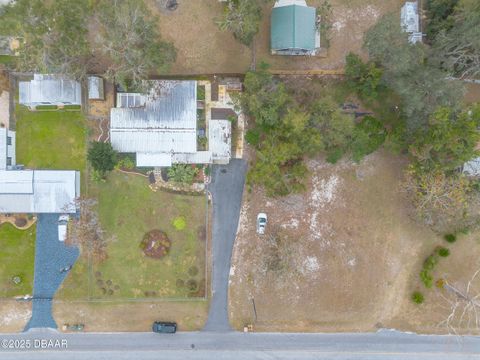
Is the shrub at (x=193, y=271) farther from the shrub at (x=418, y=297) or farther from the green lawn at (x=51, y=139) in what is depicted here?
the shrub at (x=418, y=297)

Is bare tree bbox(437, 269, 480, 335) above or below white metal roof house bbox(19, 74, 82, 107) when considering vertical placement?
below

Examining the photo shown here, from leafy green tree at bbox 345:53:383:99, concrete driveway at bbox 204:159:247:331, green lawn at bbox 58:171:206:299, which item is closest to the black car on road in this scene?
green lawn at bbox 58:171:206:299

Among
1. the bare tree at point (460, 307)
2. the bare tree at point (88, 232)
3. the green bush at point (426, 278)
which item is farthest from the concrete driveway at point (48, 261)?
the bare tree at point (460, 307)

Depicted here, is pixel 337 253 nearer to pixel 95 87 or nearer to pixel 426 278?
pixel 426 278

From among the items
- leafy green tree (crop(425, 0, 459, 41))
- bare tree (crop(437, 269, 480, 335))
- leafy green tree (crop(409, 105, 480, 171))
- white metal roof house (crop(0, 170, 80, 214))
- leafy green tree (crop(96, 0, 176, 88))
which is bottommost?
bare tree (crop(437, 269, 480, 335))

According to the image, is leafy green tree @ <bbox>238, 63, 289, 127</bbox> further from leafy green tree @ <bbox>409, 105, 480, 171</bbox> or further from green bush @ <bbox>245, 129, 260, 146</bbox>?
leafy green tree @ <bbox>409, 105, 480, 171</bbox>

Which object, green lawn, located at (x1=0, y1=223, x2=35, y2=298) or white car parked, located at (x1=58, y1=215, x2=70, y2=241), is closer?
A: white car parked, located at (x1=58, y1=215, x2=70, y2=241)
